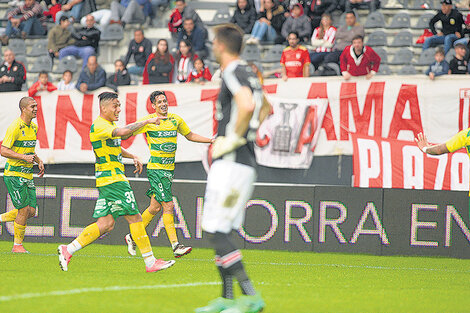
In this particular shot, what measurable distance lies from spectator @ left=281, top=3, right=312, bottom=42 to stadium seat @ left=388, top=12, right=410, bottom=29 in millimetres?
2037

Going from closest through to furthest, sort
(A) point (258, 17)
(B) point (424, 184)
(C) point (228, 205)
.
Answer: (C) point (228, 205)
(B) point (424, 184)
(A) point (258, 17)

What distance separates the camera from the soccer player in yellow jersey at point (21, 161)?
37.4 feet

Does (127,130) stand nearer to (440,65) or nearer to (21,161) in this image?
(21,161)

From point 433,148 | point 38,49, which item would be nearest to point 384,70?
point 38,49

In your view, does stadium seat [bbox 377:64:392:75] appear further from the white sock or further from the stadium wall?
the white sock

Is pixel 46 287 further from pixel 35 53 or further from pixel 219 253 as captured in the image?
pixel 35 53

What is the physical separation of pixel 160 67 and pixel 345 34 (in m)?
4.04

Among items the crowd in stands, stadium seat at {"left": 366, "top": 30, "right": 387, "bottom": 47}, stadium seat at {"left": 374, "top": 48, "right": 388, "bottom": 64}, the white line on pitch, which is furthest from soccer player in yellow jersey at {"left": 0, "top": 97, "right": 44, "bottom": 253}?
stadium seat at {"left": 366, "top": 30, "right": 387, "bottom": 47}

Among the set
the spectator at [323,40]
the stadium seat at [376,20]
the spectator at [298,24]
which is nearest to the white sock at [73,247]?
the spectator at [323,40]

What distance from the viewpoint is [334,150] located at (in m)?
15.9

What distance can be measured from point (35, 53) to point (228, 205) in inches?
621

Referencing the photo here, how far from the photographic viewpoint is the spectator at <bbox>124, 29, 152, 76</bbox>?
61.8 feet

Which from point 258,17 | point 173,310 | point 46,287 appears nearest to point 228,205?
point 173,310

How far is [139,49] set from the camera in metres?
18.9
